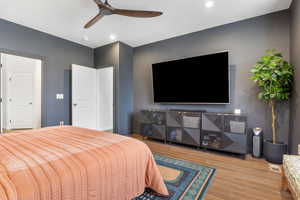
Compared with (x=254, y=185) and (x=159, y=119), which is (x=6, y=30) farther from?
(x=254, y=185)

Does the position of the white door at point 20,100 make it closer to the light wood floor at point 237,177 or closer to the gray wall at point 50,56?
the gray wall at point 50,56

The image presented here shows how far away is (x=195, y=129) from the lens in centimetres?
298

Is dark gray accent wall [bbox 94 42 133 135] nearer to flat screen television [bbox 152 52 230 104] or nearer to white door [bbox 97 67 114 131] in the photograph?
white door [bbox 97 67 114 131]

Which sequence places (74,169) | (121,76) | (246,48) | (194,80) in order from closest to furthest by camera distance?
1. (74,169)
2. (246,48)
3. (194,80)
4. (121,76)

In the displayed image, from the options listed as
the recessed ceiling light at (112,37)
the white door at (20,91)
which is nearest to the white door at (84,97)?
the recessed ceiling light at (112,37)

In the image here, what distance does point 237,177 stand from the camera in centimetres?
197

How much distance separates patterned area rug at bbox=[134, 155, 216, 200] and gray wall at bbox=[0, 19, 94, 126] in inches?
113

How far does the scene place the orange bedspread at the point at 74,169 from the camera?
801mm

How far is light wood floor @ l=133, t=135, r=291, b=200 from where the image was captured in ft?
5.24

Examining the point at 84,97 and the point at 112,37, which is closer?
the point at 112,37

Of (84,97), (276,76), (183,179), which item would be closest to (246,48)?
(276,76)

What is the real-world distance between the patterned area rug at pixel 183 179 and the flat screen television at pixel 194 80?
55.6 inches

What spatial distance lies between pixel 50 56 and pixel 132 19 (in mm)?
2268

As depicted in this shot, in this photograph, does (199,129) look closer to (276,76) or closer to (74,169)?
(276,76)
